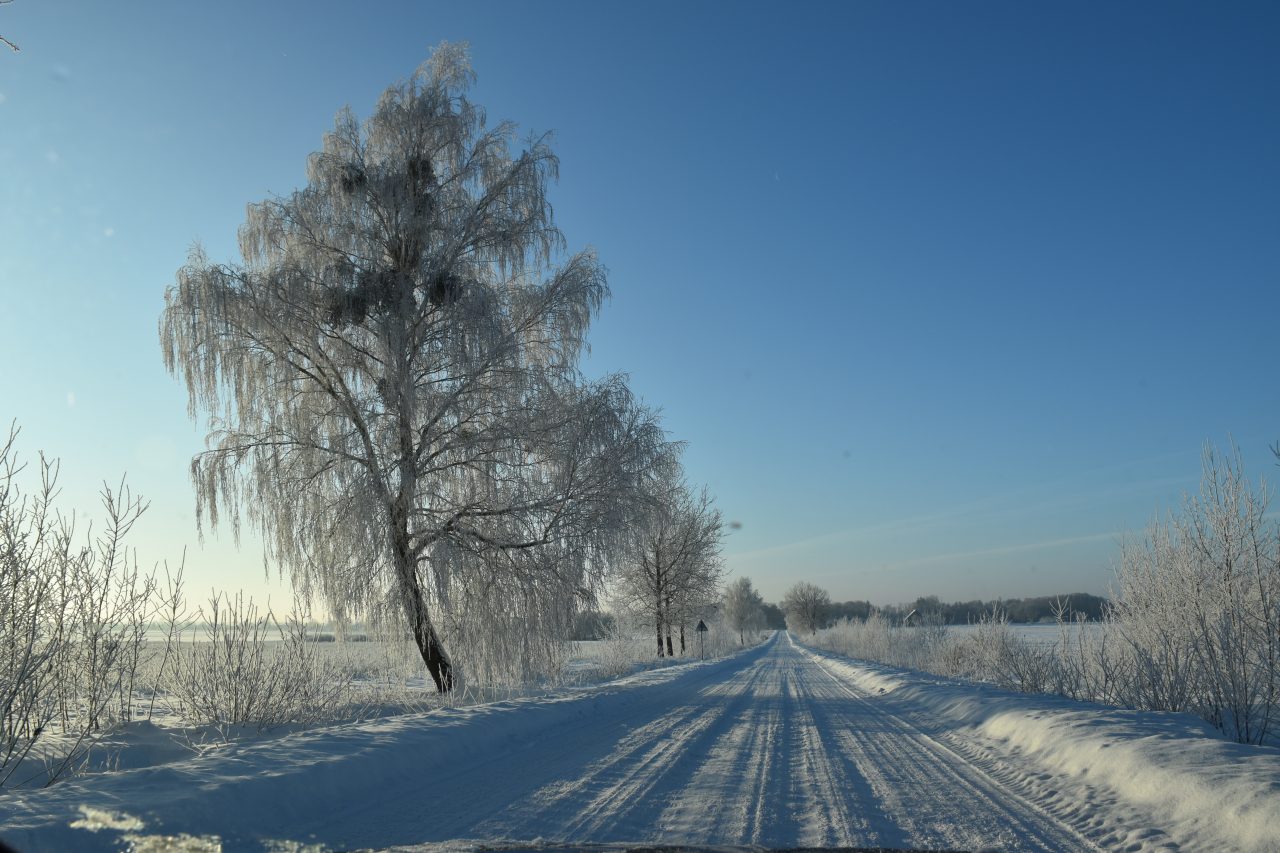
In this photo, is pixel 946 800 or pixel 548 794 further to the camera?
pixel 548 794

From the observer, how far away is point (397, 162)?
13422 mm

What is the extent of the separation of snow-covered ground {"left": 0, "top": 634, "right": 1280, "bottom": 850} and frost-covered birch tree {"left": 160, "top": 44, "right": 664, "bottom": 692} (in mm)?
4884

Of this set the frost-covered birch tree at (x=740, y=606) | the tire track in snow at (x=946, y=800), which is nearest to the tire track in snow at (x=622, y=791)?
the tire track in snow at (x=946, y=800)

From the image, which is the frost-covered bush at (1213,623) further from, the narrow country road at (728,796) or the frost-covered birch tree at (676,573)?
the frost-covered birch tree at (676,573)

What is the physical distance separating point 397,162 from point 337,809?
1184 centimetres

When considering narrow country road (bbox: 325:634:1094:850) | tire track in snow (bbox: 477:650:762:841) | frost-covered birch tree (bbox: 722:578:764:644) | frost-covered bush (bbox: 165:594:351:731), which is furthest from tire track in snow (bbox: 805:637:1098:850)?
frost-covered birch tree (bbox: 722:578:764:644)

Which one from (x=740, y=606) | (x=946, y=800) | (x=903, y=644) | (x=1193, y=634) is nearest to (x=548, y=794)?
(x=946, y=800)

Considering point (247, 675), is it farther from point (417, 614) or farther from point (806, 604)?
point (806, 604)

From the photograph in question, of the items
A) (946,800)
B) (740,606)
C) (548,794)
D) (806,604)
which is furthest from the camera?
(806,604)

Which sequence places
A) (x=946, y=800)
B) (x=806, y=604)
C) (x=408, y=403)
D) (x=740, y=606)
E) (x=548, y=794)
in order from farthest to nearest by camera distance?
(x=806, y=604) < (x=740, y=606) < (x=408, y=403) < (x=548, y=794) < (x=946, y=800)

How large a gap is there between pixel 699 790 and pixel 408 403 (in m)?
8.72

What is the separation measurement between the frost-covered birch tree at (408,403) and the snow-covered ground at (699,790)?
192 inches

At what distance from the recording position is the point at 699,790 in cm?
484

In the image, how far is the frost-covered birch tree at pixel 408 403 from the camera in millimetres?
12086
